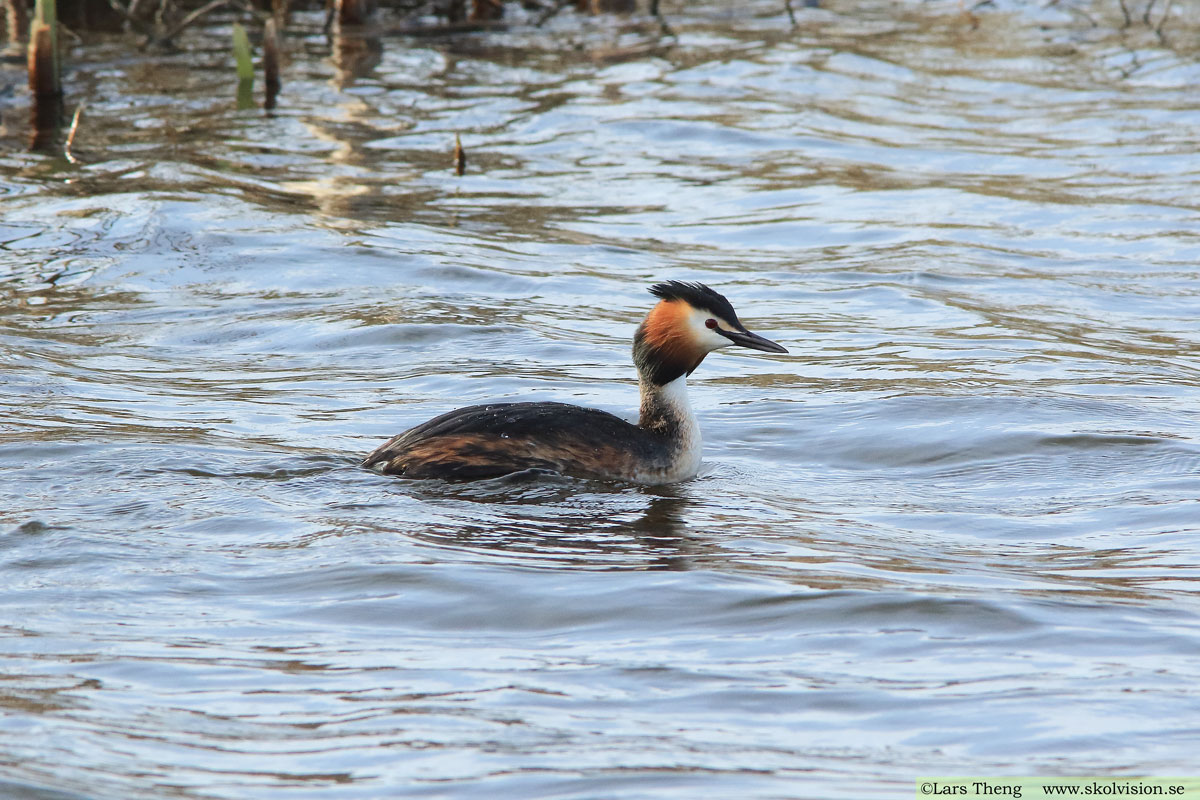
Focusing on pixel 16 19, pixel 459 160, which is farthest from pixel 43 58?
pixel 459 160

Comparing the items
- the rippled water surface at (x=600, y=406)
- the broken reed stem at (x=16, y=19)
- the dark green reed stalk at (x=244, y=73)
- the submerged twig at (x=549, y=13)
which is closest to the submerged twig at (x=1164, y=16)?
the rippled water surface at (x=600, y=406)

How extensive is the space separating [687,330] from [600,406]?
1.15 meters

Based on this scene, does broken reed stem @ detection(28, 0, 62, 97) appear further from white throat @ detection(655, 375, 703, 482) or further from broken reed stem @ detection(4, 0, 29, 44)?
white throat @ detection(655, 375, 703, 482)

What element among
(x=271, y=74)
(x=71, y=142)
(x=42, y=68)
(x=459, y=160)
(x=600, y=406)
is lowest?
(x=600, y=406)

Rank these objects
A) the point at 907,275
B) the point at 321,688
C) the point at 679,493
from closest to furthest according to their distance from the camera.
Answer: the point at 321,688 < the point at 679,493 < the point at 907,275

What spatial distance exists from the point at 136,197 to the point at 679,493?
6361 millimetres

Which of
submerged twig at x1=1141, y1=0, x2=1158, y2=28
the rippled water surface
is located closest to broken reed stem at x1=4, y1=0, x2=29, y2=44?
the rippled water surface

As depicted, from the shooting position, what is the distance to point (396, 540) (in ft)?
18.6

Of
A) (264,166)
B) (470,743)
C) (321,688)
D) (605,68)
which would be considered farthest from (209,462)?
(605,68)

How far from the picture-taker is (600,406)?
26.0ft

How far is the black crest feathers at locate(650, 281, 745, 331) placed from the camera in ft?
22.4

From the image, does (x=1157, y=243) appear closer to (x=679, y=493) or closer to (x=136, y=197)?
(x=679, y=493)

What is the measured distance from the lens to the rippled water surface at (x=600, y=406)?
13.6ft

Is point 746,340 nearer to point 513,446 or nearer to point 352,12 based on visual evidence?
point 513,446
